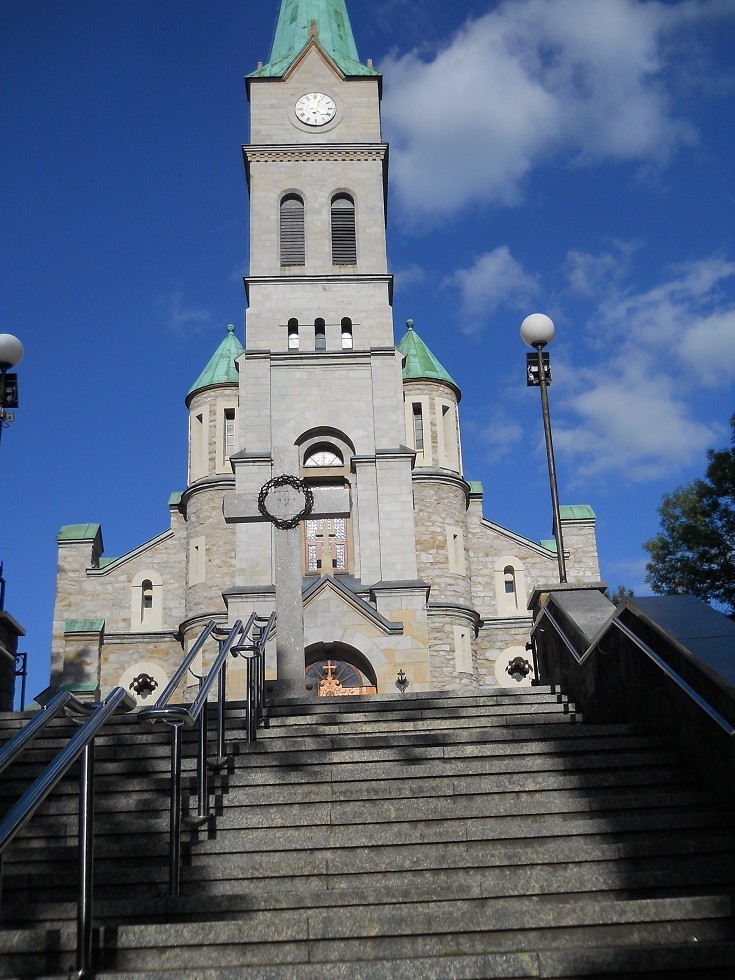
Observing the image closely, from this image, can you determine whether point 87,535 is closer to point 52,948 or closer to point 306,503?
point 306,503

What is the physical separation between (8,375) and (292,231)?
1596cm

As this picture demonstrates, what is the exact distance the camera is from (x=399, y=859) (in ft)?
20.9

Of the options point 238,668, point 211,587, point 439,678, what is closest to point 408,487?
point 238,668

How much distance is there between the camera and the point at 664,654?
811 cm

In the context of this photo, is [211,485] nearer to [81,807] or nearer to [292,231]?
[292,231]

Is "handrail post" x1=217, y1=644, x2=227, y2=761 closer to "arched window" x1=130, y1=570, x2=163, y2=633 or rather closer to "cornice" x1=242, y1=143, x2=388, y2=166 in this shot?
"cornice" x1=242, y1=143, x2=388, y2=166

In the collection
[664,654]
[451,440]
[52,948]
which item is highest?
[451,440]

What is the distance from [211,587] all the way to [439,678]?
7762mm

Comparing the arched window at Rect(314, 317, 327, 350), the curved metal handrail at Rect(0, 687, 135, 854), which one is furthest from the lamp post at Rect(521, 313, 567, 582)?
the arched window at Rect(314, 317, 327, 350)

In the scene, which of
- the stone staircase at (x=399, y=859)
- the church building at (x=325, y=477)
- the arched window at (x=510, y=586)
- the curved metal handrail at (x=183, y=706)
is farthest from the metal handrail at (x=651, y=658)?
the arched window at (x=510, y=586)

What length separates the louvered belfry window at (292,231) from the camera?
1113 inches

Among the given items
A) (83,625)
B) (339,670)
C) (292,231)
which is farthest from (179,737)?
(83,625)

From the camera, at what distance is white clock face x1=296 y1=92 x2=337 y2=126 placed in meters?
30.0

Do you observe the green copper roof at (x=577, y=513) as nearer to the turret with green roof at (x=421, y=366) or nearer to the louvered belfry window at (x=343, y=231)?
the turret with green roof at (x=421, y=366)
